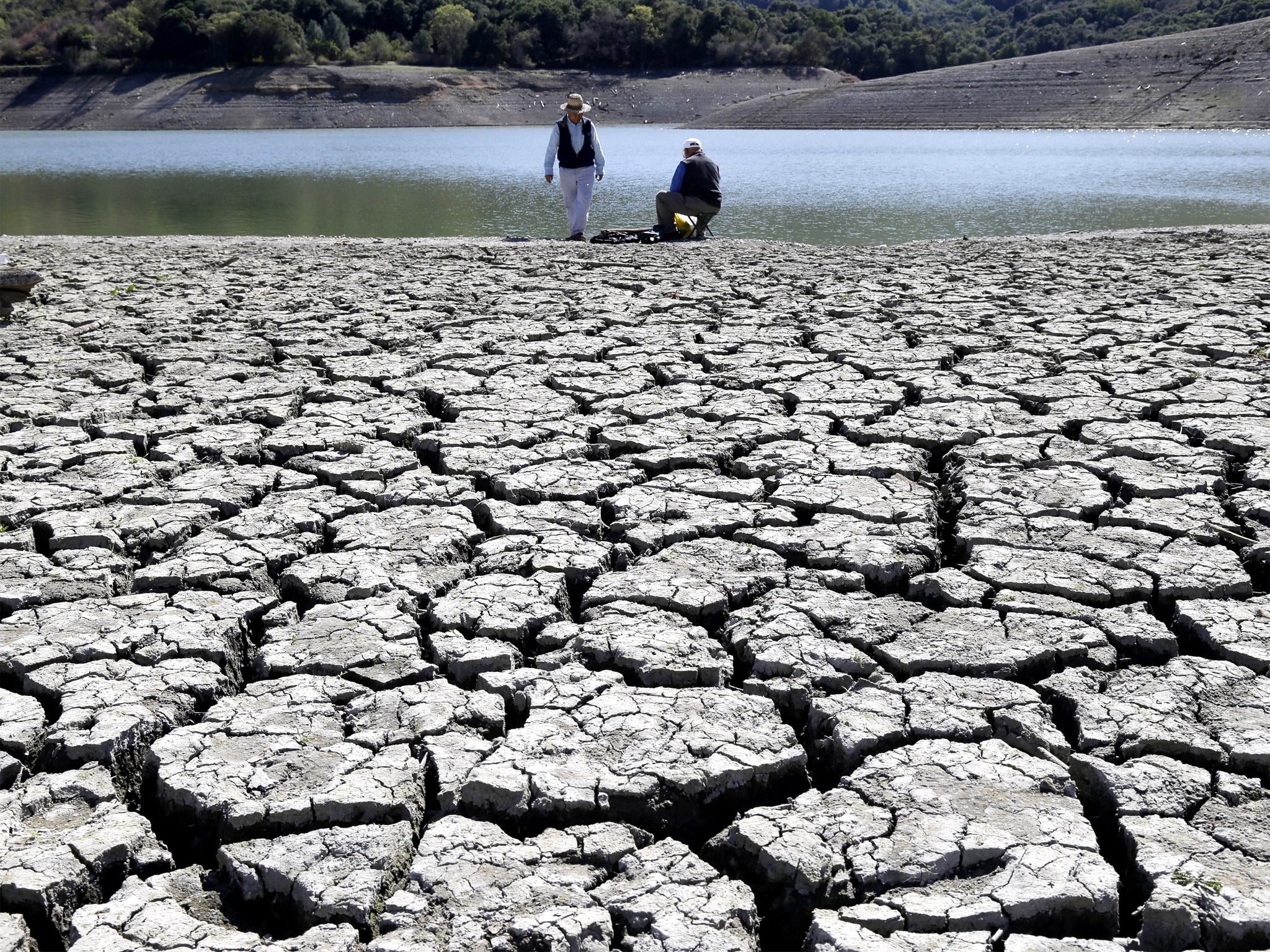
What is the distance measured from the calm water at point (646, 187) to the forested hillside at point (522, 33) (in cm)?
2147

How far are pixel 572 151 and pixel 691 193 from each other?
111 cm

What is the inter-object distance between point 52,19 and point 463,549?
208 feet

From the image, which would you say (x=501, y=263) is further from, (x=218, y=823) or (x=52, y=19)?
(x=52, y=19)

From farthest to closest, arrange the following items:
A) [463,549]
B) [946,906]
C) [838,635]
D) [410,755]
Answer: [463,549], [838,635], [410,755], [946,906]

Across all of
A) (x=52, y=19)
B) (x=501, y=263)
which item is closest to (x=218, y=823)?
(x=501, y=263)

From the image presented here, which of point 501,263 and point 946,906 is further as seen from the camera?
point 501,263

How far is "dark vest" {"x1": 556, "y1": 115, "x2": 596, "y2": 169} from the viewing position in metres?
9.15

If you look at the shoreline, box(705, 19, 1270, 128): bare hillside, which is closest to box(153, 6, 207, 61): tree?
the shoreline

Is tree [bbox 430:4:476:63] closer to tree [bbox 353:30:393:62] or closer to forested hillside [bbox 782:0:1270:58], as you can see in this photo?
tree [bbox 353:30:393:62]

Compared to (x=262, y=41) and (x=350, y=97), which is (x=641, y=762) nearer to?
(x=350, y=97)

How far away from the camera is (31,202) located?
1505cm

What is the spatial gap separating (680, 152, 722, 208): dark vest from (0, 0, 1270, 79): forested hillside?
45.0m

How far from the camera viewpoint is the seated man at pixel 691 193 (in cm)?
952

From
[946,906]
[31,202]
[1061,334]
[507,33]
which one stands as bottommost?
[946,906]
